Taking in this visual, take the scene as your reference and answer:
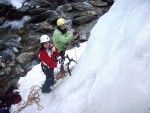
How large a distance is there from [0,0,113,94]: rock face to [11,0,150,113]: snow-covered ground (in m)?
4.62

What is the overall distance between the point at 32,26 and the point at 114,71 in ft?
36.2

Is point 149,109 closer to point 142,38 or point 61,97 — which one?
point 142,38

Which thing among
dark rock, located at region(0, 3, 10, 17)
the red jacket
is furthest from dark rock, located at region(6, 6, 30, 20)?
the red jacket

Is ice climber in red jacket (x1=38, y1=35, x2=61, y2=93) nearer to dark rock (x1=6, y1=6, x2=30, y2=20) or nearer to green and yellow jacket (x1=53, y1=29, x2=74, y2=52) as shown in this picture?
green and yellow jacket (x1=53, y1=29, x2=74, y2=52)

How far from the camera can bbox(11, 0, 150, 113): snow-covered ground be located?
382 cm

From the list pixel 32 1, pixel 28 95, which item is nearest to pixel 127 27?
pixel 28 95

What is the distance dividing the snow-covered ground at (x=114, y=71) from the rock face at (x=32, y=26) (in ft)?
15.2

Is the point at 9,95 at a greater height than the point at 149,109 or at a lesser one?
lesser

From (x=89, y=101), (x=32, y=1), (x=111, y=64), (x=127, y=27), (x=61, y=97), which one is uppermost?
(x=127, y=27)

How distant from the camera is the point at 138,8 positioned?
4.59m

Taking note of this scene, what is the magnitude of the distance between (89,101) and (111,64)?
0.85 m

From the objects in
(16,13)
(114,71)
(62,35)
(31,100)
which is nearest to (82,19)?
(16,13)

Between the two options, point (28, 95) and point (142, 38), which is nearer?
point (142, 38)

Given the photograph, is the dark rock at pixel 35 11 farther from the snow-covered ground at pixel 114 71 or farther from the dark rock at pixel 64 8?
the snow-covered ground at pixel 114 71
